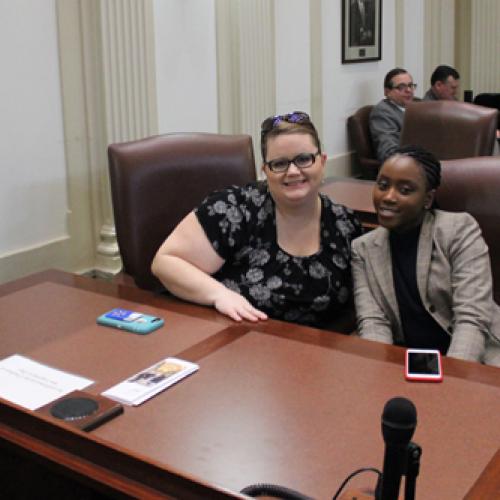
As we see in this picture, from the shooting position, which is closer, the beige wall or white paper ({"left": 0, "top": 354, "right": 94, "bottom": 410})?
white paper ({"left": 0, "top": 354, "right": 94, "bottom": 410})

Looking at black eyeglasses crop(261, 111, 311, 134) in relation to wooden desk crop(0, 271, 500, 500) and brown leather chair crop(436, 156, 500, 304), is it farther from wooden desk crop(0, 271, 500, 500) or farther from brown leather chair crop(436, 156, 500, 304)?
wooden desk crop(0, 271, 500, 500)

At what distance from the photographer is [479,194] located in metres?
2.26

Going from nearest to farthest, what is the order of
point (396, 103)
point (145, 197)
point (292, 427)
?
point (292, 427), point (145, 197), point (396, 103)

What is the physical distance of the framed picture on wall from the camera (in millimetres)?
5812

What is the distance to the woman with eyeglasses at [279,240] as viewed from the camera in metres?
2.11

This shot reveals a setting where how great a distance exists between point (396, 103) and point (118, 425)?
15.9 ft

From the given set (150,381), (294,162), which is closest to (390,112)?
(294,162)

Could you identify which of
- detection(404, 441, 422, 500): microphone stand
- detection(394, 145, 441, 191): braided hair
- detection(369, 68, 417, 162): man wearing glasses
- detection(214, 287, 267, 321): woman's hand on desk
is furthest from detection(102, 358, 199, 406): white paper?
detection(369, 68, 417, 162): man wearing glasses

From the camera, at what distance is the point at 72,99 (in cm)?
366

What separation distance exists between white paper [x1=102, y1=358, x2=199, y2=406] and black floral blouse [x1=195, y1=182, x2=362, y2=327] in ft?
1.99

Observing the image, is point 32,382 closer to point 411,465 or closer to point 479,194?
point 411,465

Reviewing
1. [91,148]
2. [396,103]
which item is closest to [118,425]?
[91,148]

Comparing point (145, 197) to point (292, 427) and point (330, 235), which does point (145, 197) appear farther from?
point (292, 427)

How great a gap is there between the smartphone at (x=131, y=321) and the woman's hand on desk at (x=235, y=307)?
168 mm
